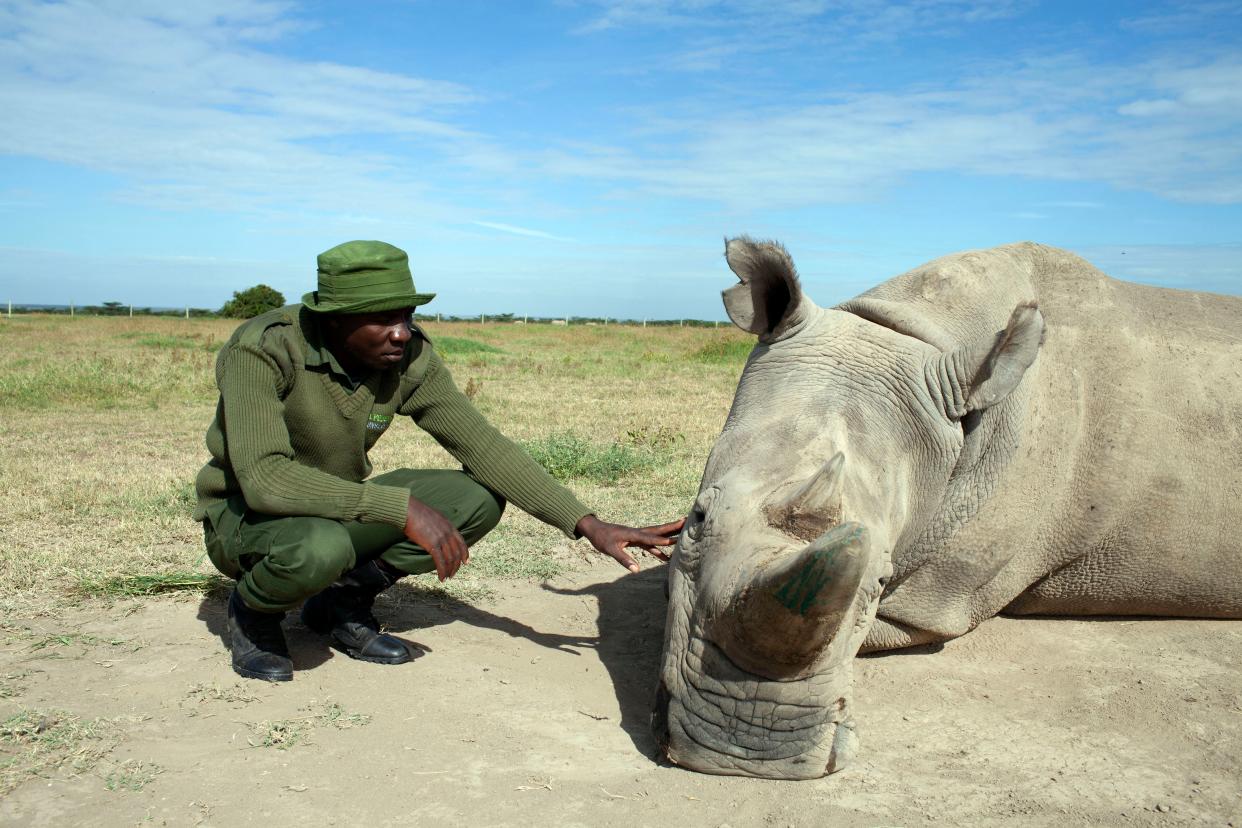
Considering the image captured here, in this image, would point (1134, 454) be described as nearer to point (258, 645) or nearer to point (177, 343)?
point (258, 645)

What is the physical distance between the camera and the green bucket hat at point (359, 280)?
3707mm

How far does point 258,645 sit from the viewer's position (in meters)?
3.83

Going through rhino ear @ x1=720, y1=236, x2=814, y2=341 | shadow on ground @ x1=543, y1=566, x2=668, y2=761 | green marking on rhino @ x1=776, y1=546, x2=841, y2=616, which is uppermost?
rhino ear @ x1=720, y1=236, x2=814, y2=341

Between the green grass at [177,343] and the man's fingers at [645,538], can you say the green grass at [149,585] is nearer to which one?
the man's fingers at [645,538]

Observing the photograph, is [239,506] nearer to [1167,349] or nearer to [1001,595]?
[1001,595]

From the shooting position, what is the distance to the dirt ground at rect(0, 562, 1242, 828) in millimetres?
2846

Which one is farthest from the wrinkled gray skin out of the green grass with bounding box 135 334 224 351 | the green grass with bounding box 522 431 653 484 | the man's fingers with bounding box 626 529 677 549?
the green grass with bounding box 135 334 224 351

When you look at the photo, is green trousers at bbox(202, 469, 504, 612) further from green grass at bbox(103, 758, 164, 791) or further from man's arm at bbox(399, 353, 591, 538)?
green grass at bbox(103, 758, 164, 791)

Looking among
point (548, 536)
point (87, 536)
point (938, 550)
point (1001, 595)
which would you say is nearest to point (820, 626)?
point (938, 550)

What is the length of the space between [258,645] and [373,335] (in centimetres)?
→ 125

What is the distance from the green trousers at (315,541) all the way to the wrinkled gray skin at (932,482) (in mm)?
1241

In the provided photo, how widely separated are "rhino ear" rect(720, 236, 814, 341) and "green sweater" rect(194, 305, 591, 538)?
3.45 ft

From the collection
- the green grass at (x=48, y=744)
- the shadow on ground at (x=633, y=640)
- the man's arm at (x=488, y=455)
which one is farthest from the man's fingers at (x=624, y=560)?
the green grass at (x=48, y=744)

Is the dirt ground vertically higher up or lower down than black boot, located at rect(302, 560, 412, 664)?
lower down
